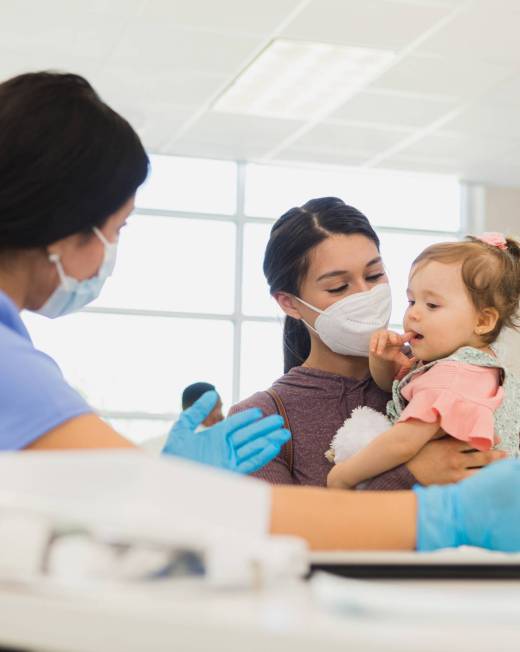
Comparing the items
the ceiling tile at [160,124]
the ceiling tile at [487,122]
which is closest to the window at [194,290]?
the ceiling tile at [160,124]

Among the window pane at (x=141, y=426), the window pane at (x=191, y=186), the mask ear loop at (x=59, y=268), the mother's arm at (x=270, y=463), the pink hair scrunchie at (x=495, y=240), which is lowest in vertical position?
the mother's arm at (x=270, y=463)

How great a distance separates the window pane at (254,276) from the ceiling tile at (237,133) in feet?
2.17

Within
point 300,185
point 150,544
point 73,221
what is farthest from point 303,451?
point 300,185

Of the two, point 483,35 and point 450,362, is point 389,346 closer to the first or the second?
point 450,362

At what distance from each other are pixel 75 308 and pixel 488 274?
87cm

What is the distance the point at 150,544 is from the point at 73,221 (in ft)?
2.73

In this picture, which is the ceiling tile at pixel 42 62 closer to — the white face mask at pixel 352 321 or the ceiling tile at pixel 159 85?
the ceiling tile at pixel 159 85

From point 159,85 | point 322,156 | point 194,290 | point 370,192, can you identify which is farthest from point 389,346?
point 370,192

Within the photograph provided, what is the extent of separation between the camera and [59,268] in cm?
149

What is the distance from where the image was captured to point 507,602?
656 millimetres

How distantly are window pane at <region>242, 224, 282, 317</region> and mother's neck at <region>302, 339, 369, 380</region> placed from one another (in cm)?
548

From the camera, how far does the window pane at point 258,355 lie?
7.74 m

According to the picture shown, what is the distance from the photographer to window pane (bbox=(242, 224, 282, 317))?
25.6ft

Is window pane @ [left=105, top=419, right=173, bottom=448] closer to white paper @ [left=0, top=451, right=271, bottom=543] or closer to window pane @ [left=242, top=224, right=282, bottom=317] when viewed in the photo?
window pane @ [left=242, top=224, right=282, bottom=317]
